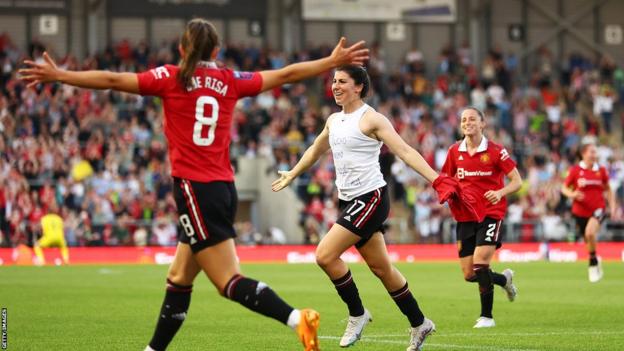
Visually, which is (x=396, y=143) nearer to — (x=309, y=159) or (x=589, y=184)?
(x=309, y=159)

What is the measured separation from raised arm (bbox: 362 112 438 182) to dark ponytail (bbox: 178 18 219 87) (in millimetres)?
2425

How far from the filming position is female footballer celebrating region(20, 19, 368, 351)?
28.4 ft

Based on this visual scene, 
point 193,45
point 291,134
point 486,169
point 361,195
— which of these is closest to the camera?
point 193,45

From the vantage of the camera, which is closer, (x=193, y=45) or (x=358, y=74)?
(x=193, y=45)

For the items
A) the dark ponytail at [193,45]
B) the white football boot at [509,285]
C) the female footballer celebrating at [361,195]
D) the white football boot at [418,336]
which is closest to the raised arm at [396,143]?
the female footballer celebrating at [361,195]

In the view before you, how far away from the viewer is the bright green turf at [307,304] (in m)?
12.2

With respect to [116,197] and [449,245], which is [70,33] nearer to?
[116,197]

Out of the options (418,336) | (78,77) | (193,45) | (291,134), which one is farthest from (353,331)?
(291,134)

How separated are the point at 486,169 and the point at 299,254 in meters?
20.6

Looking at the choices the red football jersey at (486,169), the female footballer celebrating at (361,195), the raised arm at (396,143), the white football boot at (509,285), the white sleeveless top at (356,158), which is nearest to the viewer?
the raised arm at (396,143)

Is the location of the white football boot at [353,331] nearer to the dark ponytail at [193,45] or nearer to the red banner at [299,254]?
the dark ponytail at [193,45]

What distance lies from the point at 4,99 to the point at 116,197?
508 centimetres

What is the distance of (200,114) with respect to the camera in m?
8.74

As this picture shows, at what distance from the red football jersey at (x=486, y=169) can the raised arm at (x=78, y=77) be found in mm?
6781
